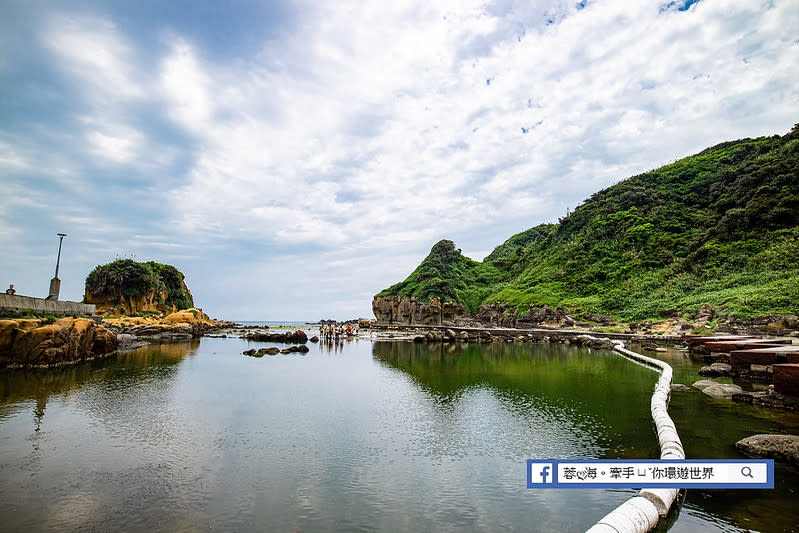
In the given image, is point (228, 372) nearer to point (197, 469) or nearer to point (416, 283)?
point (197, 469)

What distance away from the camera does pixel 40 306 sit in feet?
106

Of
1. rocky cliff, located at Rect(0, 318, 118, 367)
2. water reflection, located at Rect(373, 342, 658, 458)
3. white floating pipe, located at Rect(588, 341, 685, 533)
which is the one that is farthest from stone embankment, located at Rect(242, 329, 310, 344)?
white floating pipe, located at Rect(588, 341, 685, 533)

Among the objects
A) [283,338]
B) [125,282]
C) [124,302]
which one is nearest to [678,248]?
[283,338]

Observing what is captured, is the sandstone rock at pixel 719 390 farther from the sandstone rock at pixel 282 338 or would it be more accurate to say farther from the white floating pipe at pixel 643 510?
the sandstone rock at pixel 282 338

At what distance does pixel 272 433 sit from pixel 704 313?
163 feet

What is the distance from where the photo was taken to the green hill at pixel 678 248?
48.8 metres

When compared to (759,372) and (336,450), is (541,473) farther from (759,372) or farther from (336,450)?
(759,372)

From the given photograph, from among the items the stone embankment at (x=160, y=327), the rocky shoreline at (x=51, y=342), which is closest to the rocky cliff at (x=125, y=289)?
the stone embankment at (x=160, y=327)

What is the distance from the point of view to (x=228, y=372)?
98.7 feet

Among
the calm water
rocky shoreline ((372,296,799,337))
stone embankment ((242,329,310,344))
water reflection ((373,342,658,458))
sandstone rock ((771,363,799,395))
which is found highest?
rocky shoreline ((372,296,799,337))

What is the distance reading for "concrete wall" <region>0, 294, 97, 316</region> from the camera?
28.1 metres

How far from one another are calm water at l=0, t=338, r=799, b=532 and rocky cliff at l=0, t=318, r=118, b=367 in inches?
75.6

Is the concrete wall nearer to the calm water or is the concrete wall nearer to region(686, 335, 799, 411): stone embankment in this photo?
the calm water

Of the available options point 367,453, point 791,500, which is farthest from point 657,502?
point 367,453
